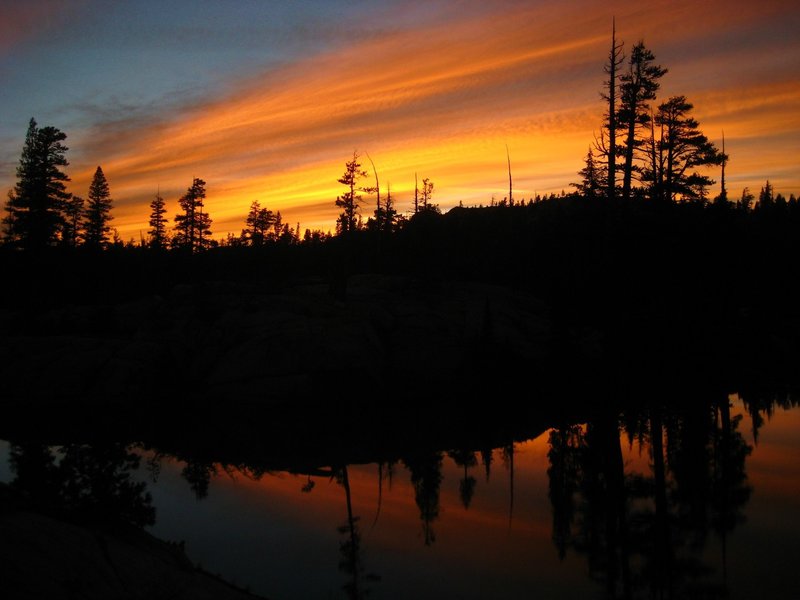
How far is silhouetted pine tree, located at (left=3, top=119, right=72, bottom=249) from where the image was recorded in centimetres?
4600

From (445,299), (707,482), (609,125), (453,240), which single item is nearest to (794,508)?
(707,482)

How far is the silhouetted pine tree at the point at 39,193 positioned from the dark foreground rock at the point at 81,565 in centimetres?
4316

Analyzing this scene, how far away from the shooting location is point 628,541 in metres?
14.5

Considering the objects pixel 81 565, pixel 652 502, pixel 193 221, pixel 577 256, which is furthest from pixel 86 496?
pixel 193 221

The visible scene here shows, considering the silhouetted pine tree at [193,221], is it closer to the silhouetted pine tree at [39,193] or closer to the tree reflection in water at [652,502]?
the silhouetted pine tree at [39,193]

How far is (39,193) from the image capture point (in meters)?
46.1

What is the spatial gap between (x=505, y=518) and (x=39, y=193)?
4464 centimetres

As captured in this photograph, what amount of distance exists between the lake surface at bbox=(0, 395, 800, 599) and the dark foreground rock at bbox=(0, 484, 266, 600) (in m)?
2.79

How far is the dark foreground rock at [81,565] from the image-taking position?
7371mm

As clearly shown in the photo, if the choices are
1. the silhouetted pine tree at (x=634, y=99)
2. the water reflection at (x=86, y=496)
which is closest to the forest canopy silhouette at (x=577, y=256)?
the silhouetted pine tree at (x=634, y=99)

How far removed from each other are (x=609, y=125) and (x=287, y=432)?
22.7 metres

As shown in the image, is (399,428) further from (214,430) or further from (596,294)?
(596,294)

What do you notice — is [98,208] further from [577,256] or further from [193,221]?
[577,256]

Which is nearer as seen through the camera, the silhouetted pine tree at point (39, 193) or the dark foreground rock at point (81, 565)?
the dark foreground rock at point (81, 565)
